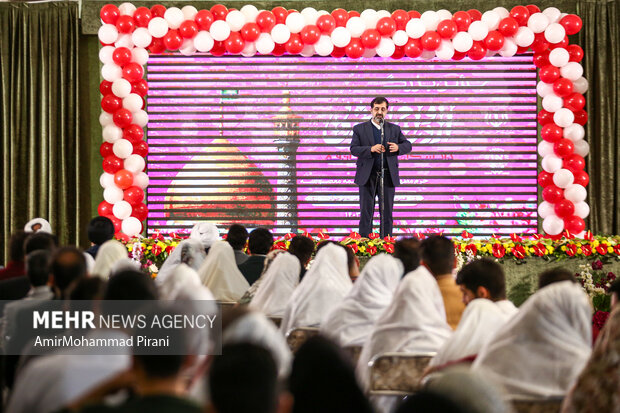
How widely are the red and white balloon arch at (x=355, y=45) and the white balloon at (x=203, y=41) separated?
0.01 meters

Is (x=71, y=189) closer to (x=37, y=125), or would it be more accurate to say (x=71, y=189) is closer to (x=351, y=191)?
(x=37, y=125)

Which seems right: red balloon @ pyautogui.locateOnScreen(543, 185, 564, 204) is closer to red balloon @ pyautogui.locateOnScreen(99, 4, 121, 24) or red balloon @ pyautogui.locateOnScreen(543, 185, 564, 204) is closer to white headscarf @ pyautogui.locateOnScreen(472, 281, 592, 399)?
red balloon @ pyautogui.locateOnScreen(99, 4, 121, 24)

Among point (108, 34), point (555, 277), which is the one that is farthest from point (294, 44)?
point (555, 277)

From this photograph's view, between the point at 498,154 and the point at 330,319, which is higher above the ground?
the point at 498,154

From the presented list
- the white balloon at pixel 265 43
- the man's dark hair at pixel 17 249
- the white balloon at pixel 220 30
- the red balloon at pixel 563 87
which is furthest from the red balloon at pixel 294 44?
the man's dark hair at pixel 17 249

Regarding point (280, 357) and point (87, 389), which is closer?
point (87, 389)

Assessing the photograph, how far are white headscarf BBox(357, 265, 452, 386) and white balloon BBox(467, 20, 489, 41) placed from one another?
5.38 m

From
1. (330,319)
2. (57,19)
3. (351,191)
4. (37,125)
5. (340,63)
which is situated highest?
(57,19)

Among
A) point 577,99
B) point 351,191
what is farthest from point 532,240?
point 351,191

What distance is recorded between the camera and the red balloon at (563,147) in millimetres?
7863

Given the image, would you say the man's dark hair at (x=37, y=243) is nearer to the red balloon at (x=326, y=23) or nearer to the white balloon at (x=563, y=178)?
the red balloon at (x=326, y=23)

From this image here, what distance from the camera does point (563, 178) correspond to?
7824mm

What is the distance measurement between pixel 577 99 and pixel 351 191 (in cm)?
280

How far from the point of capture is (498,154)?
8.88 m
